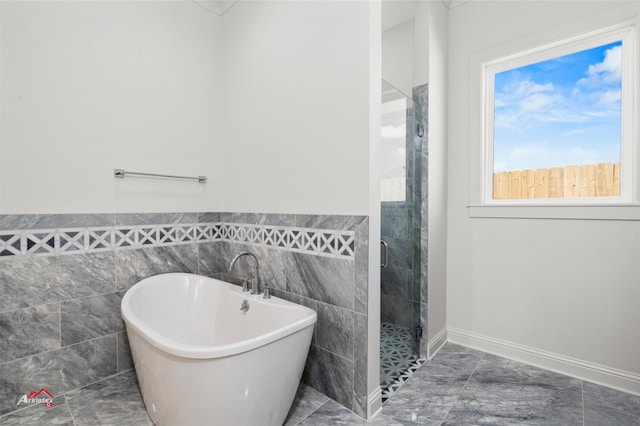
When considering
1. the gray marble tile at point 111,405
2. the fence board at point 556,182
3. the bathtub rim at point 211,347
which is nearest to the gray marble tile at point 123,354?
the gray marble tile at point 111,405

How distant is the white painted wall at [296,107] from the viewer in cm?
160

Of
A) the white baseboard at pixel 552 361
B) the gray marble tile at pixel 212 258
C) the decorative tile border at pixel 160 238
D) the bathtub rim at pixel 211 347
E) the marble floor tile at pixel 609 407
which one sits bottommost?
the marble floor tile at pixel 609 407

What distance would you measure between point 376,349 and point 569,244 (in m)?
1.48

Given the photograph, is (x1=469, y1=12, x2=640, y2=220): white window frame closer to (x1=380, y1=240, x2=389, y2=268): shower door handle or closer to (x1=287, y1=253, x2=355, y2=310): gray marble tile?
(x1=380, y1=240, x2=389, y2=268): shower door handle

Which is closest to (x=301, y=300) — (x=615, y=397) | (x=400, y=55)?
(x=615, y=397)

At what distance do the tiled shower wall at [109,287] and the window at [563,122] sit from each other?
1.47 m

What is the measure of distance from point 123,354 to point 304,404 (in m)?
1.27

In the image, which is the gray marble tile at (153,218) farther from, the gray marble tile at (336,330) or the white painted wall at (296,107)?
the gray marble tile at (336,330)

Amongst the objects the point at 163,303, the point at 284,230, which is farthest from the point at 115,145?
the point at 284,230

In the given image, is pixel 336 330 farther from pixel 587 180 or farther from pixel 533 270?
pixel 587 180

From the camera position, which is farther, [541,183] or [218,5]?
[218,5]

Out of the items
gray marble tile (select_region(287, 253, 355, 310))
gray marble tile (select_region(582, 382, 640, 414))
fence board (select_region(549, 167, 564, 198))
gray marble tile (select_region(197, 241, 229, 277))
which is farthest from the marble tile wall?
fence board (select_region(549, 167, 564, 198))

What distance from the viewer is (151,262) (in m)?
2.12

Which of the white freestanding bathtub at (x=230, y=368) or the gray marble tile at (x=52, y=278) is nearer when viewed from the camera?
the white freestanding bathtub at (x=230, y=368)
